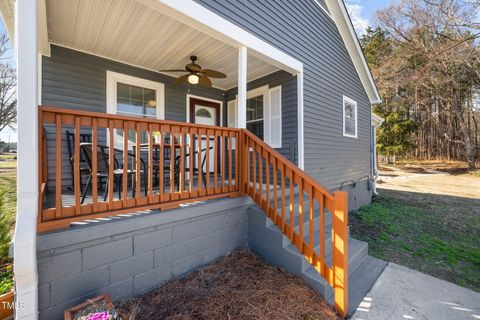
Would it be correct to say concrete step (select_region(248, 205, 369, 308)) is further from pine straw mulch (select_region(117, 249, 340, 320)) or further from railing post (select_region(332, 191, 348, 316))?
railing post (select_region(332, 191, 348, 316))

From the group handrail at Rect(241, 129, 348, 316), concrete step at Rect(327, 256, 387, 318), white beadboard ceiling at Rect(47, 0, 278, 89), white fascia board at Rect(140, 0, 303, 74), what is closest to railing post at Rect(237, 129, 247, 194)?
handrail at Rect(241, 129, 348, 316)

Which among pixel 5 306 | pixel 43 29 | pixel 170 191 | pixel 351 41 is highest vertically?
pixel 351 41

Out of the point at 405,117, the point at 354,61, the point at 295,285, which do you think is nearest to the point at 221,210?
the point at 295,285

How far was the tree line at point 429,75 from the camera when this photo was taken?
13.7m

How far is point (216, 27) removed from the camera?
310cm

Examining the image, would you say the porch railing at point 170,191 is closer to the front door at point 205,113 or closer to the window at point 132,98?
Answer: the window at point 132,98

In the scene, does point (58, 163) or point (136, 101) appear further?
point (136, 101)

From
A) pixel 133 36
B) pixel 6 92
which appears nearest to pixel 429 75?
pixel 133 36

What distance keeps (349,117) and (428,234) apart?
3533 millimetres

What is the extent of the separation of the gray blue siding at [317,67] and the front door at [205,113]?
231 cm

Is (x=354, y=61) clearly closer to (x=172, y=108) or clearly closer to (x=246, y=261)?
(x=172, y=108)

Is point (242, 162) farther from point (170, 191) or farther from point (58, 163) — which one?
point (58, 163)

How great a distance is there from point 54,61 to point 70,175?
189 centimetres

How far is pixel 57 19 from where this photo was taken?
3199 mm
